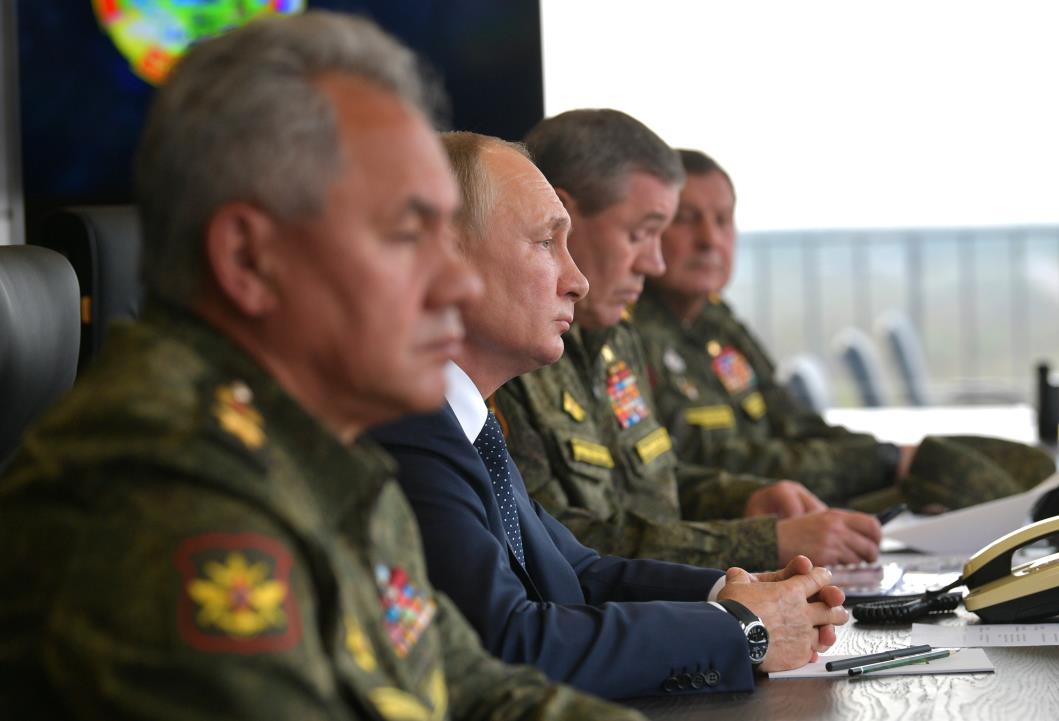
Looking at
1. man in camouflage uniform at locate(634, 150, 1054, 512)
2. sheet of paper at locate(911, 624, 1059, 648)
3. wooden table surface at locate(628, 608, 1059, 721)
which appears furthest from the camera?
man in camouflage uniform at locate(634, 150, 1054, 512)

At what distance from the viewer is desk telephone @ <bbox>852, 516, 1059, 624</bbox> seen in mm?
1771

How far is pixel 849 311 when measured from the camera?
8617mm

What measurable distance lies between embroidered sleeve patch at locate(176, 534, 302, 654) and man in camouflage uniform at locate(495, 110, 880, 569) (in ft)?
4.63

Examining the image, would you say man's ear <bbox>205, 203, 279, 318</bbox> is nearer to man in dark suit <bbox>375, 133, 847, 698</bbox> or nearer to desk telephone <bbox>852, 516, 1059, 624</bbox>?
man in dark suit <bbox>375, 133, 847, 698</bbox>

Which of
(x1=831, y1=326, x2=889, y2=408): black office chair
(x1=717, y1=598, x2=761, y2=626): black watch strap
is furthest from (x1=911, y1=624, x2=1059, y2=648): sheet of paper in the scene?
(x1=831, y1=326, x2=889, y2=408): black office chair

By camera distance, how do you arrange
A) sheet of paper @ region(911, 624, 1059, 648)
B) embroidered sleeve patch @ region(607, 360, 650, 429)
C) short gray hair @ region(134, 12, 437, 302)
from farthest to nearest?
embroidered sleeve patch @ region(607, 360, 650, 429) < sheet of paper @ region(911, 624, 1059, 648) < short gray hair @ region(134, 12, 437, 302)

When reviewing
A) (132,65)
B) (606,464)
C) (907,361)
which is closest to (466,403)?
(606,464)

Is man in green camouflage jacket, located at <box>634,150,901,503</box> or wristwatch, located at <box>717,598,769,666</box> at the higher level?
wristwatch, located at <box>717,598,769,666</box>

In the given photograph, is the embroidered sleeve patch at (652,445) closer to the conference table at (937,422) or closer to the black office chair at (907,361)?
the conference table at (937,422)

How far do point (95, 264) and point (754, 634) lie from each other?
48.9 inches

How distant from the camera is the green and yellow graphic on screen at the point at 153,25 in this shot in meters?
3.46

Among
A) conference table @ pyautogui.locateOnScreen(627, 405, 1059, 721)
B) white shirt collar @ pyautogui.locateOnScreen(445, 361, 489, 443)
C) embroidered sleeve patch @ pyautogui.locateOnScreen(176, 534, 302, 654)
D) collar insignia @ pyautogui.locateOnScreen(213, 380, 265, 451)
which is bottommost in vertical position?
conference table @ pyautogui.locateOnScreen(627, 405, 1059, 721)

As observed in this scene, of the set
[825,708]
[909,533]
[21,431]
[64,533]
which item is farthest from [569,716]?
[909,533]

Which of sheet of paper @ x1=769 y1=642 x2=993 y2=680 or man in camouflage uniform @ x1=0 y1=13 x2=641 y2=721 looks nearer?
man in camouflage uniform @ x1=0 y1=13 x2=641 y2=721
